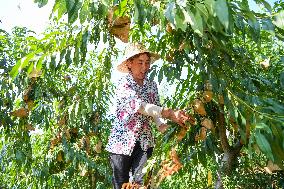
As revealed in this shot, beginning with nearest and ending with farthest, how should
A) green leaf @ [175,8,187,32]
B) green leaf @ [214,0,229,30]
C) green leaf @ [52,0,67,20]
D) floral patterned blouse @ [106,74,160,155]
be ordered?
1. green leaf @ [214,0,229,30]
2. green leaf @ [175,8,187,32]
3. green leaf @ [52,0,67,20]
4. floral patterned blouse @ [106,74,160,155]

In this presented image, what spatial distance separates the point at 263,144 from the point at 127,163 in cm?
112

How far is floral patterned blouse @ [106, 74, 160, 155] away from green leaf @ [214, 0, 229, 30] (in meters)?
1.14

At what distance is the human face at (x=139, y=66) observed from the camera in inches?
81.7

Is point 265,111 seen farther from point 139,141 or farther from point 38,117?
point 38,117

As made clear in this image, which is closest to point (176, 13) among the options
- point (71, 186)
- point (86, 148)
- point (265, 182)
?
point (265, 182)

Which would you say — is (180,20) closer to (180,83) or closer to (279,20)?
(279,20)

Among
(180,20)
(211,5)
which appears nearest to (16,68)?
(180,20)

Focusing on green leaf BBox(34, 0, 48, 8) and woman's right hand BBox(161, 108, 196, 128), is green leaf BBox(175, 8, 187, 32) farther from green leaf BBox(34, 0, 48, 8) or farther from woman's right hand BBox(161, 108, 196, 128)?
woman's right hand BBox(161, 108, 196, 128)

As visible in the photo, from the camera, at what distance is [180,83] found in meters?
2.38

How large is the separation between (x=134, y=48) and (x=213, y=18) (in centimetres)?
108

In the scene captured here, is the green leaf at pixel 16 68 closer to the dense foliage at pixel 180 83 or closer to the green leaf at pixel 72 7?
the dense foliage at pixel 180 83

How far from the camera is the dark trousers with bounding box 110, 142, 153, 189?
2066 millimetres

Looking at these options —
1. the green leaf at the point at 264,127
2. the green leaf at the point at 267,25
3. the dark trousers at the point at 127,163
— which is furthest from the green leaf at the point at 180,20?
the dark trousers at the point at 127,163

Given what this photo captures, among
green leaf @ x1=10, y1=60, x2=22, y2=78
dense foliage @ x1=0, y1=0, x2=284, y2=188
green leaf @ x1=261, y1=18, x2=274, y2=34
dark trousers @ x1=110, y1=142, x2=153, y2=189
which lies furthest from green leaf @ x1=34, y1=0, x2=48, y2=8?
dark trousers @ x1=110, y1=142, x2=153, y2=189
